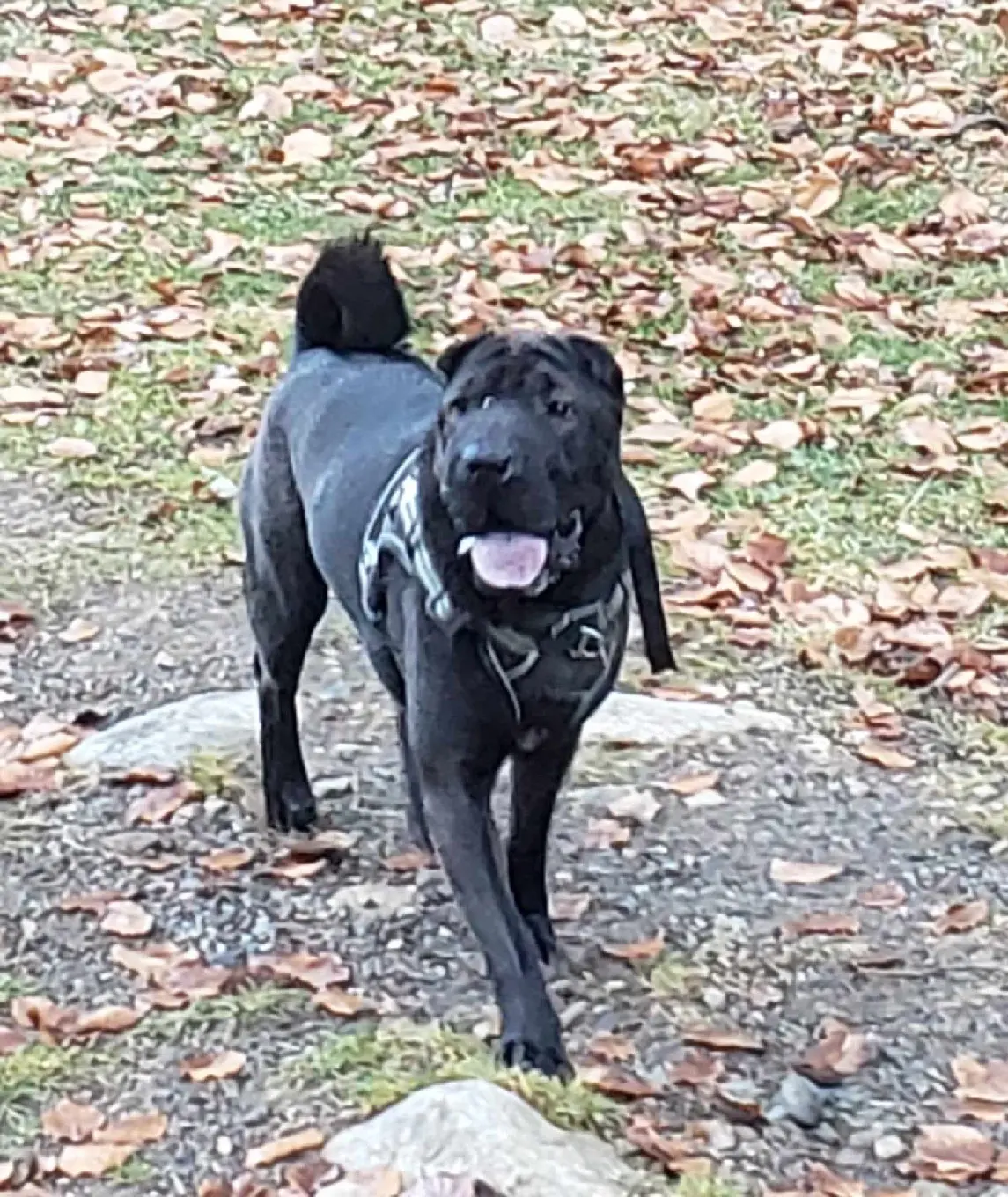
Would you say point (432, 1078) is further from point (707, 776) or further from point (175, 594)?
point (175, 594)

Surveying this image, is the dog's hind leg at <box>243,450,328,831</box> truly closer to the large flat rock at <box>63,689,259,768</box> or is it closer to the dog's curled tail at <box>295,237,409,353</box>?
the large flat rock at <box>63,689,259,768</box>

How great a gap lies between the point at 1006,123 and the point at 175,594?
218 inches

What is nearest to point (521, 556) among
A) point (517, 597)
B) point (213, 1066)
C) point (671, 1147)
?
point (517, 597)

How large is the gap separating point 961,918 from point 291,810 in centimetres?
150

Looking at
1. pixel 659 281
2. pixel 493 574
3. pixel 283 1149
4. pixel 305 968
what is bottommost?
pixel 659 281

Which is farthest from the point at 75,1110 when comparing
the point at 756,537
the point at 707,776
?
the point at 756,537

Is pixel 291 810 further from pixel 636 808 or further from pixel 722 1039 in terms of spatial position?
pixel 722 1039

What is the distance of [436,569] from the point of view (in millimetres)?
4246

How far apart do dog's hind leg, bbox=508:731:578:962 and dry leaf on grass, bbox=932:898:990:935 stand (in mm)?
838

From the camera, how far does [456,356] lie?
4309 mm

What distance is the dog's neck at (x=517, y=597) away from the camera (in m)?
4.20

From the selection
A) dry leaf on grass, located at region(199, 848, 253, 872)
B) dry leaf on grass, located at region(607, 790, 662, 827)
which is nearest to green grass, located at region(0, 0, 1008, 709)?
dry leaf on grass, located at region(607, 790, 662, 827)

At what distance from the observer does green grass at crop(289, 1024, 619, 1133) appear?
4.16 meters

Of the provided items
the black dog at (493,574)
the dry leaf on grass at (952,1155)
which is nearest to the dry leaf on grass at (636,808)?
the black dog at (493,574)
